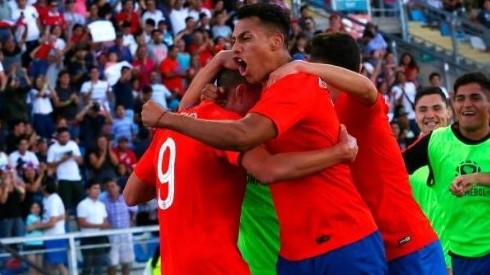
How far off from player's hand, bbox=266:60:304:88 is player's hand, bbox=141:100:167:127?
0.60 meters

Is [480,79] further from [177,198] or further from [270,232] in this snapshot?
[177,198]

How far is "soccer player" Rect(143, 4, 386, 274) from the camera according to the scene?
6.98 m

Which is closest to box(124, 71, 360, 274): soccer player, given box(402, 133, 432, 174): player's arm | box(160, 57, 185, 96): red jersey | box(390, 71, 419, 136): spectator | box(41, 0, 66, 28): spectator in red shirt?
box(402, 133, 432, 174): player's arm

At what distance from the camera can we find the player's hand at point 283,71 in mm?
6918

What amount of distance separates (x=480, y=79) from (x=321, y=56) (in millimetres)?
2943

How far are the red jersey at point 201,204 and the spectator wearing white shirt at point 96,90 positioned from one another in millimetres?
14405

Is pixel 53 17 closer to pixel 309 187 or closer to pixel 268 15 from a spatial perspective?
pixel 268 15

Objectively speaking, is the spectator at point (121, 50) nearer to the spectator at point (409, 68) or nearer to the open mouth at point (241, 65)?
the spectator at point (409, 68)

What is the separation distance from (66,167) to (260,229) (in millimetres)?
11528

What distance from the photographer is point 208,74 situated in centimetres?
773

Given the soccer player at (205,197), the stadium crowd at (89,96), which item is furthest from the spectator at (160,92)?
the soccer player at (205,197)

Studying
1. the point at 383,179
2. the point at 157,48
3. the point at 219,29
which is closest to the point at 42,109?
the point at 157,48

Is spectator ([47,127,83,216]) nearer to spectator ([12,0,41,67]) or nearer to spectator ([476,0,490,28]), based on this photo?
spectator ([12,0,41,67])

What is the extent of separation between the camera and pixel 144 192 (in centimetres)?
750
